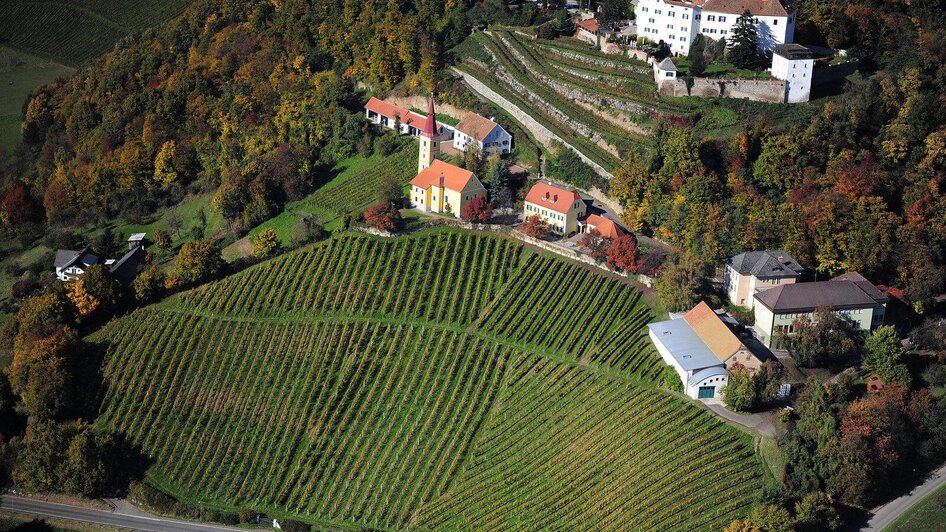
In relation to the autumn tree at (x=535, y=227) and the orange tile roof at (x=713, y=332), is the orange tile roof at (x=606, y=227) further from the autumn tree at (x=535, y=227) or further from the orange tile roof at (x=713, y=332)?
the orange tile roof at (x=713, y=332)

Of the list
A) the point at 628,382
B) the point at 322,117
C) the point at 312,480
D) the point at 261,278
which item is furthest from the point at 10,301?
the point at 628,382

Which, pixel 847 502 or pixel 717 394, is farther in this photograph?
pixel 717 394

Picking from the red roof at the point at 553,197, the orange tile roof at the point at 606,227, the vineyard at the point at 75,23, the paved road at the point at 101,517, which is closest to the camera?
the paved road at the point at 101,517

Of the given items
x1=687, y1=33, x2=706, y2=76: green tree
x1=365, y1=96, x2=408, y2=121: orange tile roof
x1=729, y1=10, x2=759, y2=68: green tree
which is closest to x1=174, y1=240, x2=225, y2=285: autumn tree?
x1=365, y1=96, x2=408, y2=121: orange tile roof

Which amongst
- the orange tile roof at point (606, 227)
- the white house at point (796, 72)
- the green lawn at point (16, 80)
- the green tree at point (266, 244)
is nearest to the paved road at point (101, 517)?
the green tree at point (266, 244)

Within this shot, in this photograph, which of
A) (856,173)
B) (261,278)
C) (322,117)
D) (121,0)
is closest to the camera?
(856,173)

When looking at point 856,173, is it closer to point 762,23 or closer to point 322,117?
point 762,23

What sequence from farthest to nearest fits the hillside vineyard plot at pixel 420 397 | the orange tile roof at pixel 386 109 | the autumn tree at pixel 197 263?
the orange tile roof at pixel 386 109 → the autumn tree at pixel 197 263 → the hillside vineyard plot at pixel 420 397

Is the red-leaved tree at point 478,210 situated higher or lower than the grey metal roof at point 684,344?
higher

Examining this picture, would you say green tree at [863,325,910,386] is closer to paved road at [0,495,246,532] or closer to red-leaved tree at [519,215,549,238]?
red-leaved tree at [519,215,549,238]
